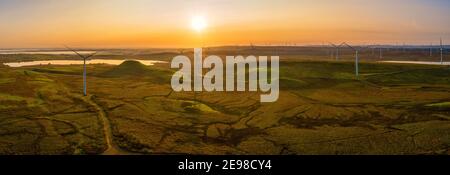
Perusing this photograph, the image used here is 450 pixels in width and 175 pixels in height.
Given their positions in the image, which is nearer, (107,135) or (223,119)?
(107,135)

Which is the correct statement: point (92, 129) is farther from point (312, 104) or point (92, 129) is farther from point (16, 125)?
point (312, 104)

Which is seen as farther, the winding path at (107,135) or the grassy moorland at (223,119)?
the grassy moorland at (223,119)

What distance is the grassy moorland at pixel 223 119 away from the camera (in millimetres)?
27000

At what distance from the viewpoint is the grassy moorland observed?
2700cm

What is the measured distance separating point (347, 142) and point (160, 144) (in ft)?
42.2

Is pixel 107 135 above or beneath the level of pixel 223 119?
beneath

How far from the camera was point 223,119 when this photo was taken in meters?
36.6

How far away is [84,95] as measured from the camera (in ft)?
164

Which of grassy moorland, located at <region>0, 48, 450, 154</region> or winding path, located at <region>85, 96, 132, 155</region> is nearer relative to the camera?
winding path, located at <region>85, 96, 132, 155</region>
